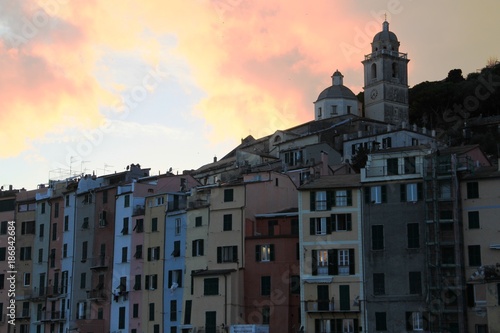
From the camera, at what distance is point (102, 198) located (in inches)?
3708

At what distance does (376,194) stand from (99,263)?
32.6 meters

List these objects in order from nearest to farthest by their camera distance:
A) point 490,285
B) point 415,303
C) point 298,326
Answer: point 490,285 → point 415,303 → point 298,326

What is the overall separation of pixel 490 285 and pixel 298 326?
58.1 ft

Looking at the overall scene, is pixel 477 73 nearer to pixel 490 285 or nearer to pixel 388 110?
pixel 388 110

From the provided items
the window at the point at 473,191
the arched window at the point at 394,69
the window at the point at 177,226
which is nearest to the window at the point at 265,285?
the window at the point at 177,226

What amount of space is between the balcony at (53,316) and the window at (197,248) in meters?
19.8

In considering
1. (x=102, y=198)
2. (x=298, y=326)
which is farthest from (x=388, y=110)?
(x=298, y=326)

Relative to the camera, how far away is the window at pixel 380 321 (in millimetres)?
69312

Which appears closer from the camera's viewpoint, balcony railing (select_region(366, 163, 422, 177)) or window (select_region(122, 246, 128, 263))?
balcony railing (select_region(366, 163, 422, 177))

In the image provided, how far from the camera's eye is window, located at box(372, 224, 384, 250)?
70250 mm

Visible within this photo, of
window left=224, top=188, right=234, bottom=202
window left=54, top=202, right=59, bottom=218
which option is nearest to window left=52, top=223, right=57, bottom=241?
window left=54, top=202, right=59, bottom=218

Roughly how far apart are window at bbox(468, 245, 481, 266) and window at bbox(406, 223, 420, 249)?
3889mm

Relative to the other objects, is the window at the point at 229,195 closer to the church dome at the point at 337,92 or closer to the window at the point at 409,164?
the window at the point at 409,164

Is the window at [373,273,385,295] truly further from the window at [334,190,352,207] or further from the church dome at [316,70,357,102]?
the church dome at [316,70,357,102]
